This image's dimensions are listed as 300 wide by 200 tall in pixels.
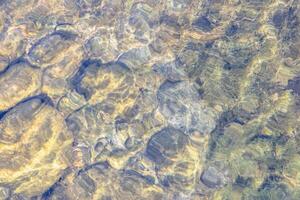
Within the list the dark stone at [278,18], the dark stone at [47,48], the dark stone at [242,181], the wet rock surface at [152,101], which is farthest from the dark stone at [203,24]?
the dark stone at [242,181]

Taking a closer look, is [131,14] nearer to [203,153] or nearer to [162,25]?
[162,25]

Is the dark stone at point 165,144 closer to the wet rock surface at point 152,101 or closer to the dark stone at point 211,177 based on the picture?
the wet rock surface at point 152,101

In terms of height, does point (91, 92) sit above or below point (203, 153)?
above

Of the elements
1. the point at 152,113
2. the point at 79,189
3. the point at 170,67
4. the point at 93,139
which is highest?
the point at 170,67

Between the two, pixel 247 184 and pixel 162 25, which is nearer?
pixel 247 184

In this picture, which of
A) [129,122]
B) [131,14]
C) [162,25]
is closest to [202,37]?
[162,25]

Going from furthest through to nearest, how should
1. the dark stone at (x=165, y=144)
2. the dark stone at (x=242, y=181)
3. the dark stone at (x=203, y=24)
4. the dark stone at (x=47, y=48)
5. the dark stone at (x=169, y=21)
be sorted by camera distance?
the dark stone at (x=169, y=21) → the dark stone at (x=47, y=48) → the dark stone at (x=203, y=24) → the dark stone at (x=165, y=144) → the dark stone at (x=242, y=181)
